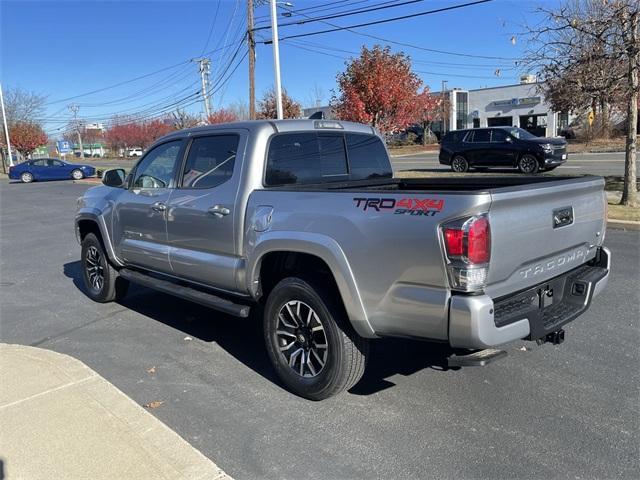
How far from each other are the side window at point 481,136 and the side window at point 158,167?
17.2 metres

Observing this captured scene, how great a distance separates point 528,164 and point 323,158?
656 inches

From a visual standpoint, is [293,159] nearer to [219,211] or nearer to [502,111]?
[219,211]

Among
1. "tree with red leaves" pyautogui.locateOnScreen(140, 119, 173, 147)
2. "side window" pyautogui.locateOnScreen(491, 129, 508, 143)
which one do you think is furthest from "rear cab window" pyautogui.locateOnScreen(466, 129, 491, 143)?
"tree with red leaves" pyautogui.locateOnScreen(140, 119, 173, 147)

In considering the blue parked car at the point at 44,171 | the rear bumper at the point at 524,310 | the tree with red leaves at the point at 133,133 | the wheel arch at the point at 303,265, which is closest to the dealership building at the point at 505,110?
the blue parked car at the point at 44,171

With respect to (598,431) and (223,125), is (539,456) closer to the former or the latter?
(598,431)

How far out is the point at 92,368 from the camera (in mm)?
4543

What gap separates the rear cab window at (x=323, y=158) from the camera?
430 centimetres

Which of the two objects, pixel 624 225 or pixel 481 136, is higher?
pixel 481 136

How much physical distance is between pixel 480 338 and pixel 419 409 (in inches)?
38.6

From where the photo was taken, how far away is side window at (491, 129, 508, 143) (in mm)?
19941

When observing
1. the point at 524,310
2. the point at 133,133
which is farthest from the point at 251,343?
the point at 133,133

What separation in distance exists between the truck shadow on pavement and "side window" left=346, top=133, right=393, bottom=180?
5.03 ft

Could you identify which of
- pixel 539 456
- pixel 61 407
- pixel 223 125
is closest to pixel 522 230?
pixel 539 456

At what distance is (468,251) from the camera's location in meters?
2.83
